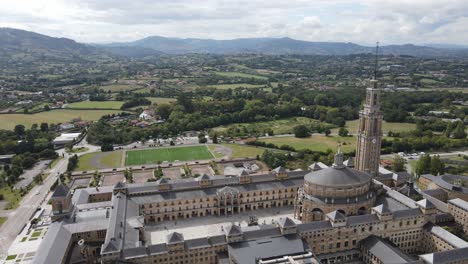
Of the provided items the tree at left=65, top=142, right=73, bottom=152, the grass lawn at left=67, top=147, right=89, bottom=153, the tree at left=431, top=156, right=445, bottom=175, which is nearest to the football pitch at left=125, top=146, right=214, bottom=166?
the grass lawn at left=67, top=147, right=89, bottom=153

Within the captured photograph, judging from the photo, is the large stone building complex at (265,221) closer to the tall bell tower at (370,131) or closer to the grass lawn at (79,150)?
the tall bell tower at (370,131)

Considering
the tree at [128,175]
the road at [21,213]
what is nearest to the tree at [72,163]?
the road at [21,213]

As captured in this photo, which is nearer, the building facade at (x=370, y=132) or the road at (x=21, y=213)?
the road at (x=21, y=213)

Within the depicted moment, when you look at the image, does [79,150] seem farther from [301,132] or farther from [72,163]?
[301,132]

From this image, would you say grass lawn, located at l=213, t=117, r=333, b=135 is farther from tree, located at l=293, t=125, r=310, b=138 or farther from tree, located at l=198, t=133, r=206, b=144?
tree, located at l=198, t=133, r=206, b=144

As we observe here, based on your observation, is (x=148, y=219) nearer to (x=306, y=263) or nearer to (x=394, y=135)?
(x=306, y=263)

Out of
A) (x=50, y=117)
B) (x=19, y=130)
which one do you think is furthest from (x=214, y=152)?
(x=50, y=117)

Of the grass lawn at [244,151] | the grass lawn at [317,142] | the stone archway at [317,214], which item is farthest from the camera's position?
the grass lawn at [317,142]
